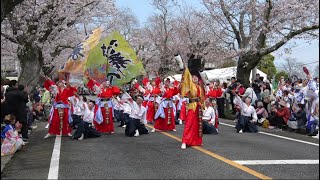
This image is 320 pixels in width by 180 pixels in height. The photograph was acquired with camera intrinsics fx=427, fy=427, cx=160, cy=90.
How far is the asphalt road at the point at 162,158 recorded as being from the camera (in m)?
6.88

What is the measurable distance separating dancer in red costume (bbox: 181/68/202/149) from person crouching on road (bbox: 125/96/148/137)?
3032mm

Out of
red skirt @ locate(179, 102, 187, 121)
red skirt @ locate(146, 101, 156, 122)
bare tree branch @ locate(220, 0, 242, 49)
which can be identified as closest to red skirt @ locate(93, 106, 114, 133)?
red skirt @ locate(146, 101, 156, 122)

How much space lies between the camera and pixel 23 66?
19.2m

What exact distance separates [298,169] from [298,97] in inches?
272

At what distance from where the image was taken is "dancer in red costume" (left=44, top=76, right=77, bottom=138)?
41.1ft

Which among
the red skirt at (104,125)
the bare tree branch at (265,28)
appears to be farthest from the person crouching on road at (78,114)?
the bare tree branch at (265,28)

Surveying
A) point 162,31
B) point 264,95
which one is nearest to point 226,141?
point 264,95

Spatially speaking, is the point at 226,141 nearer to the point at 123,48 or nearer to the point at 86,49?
the point at 123,48

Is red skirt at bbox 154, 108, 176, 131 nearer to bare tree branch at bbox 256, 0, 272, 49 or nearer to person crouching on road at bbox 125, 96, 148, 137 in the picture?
person crouching on road at bbox 125, 96, 148, 137

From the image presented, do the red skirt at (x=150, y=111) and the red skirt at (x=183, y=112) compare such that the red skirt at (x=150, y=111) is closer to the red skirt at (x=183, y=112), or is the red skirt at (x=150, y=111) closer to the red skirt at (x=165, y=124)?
the red skirt at (x=183, y=112)

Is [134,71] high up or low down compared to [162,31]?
down

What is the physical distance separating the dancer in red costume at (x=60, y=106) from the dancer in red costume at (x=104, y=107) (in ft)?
3.19

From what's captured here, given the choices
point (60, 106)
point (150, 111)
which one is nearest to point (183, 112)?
point (150, 111)

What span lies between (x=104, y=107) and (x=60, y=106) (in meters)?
1.47
